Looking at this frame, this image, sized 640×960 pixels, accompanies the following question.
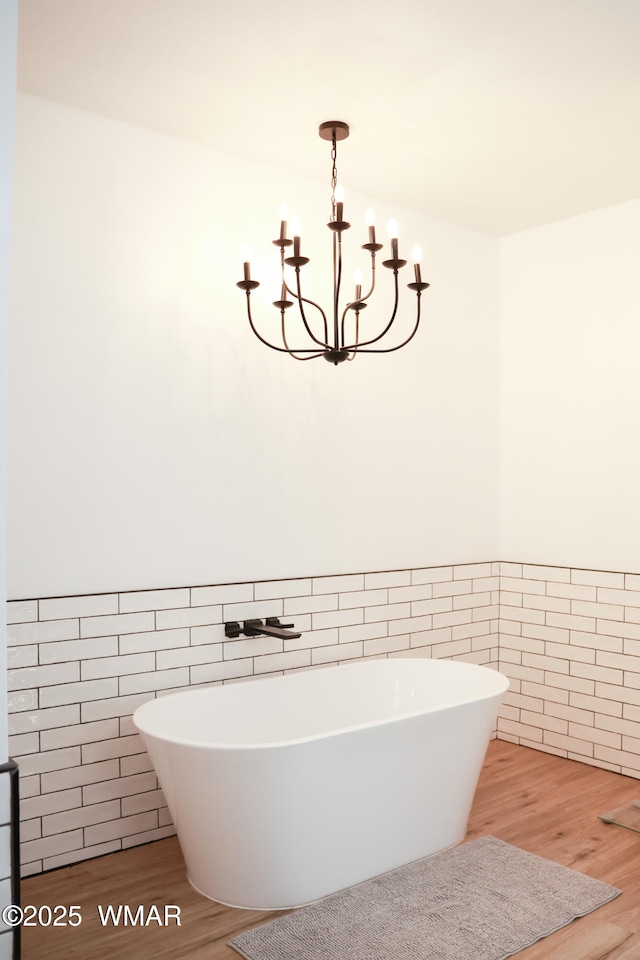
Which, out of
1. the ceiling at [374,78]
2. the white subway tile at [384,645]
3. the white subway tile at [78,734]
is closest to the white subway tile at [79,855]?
the white subway tile at [78,734]

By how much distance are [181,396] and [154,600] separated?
92 centimetres

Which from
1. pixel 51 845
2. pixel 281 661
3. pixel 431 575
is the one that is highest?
pixel 431 575

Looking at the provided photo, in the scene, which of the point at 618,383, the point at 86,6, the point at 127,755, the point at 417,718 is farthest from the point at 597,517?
the point at 86,6

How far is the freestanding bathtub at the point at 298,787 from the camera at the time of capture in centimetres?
267

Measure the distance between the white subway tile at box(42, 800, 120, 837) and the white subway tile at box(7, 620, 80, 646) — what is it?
71cm

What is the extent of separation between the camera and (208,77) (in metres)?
2.90

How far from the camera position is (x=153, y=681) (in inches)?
132

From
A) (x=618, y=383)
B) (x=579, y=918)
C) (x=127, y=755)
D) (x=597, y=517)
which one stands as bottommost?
(x=579, y=918)

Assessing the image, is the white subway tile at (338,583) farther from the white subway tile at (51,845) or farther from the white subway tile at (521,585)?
the white subway tile at (51,845)

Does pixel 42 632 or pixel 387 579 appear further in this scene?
pixel 387 579

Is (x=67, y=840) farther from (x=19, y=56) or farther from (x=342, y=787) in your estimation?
(x=19, y=56)

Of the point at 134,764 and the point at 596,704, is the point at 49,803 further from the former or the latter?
the point at 596,704

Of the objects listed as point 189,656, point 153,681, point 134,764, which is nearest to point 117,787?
point 134,764

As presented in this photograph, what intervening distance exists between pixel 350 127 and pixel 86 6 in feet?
4.00
